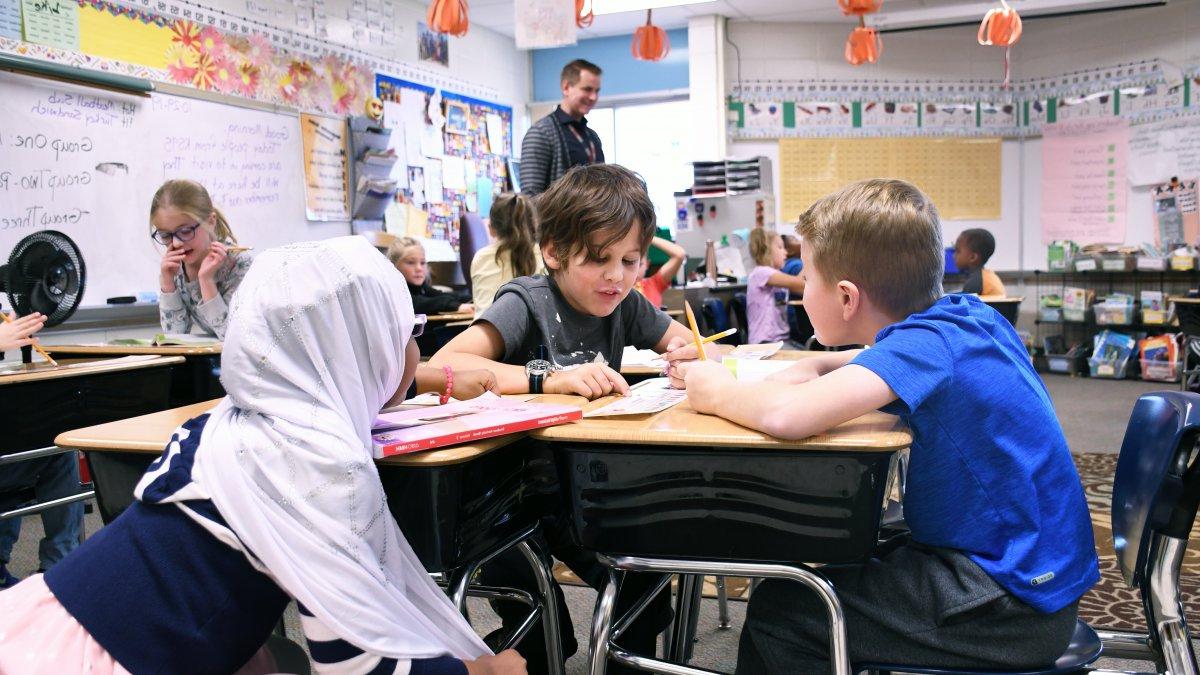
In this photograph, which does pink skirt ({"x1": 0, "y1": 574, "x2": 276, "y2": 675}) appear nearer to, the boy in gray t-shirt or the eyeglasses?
the boy in gray t-shirt

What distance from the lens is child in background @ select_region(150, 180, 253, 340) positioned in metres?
3.19

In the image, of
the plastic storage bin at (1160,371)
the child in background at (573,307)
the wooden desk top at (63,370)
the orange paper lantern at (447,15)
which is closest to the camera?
the child in background at (573,307)

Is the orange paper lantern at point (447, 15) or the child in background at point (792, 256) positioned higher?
the orange paper lantern at point (447, 15)

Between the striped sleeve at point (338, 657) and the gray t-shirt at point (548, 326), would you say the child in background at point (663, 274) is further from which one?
the striped sleeve at point (338, 657)

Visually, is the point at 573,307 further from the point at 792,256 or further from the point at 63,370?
the point at 792,256

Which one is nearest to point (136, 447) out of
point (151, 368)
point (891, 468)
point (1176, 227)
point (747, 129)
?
point (891, 468)

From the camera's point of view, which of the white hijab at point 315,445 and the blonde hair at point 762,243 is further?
the blonde hair at point 762,243

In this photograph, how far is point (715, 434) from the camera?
1141 mm

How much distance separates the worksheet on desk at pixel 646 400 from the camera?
→ 51.9 inches

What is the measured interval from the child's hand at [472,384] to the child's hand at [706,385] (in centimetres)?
39

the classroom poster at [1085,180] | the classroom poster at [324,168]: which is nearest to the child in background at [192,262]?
the classroom poster at [324,168]

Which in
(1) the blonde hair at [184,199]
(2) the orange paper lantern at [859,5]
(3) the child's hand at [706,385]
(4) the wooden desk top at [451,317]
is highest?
(2) the orange paper lantern at [859,5]

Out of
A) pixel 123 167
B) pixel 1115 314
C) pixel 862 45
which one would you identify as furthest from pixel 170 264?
Result: pixel 1115 314

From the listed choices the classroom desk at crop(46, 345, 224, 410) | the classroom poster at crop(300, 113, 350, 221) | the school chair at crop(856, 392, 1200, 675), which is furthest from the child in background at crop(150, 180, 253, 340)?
the school chair at crop(856, 392, 1200, 675)
